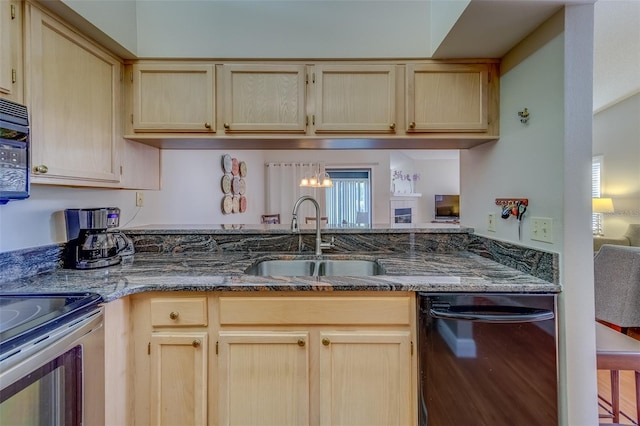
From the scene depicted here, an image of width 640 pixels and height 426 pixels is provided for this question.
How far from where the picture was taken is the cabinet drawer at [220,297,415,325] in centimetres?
124

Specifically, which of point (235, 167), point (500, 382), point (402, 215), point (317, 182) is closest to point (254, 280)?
point (500, 382)

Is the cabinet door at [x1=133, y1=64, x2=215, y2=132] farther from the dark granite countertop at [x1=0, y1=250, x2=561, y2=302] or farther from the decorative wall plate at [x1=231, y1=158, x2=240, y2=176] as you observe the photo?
the decorative wall plate at [x1=231, y1=158, x2=240, y2=176]

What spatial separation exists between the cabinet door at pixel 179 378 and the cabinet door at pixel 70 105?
2.78 feet

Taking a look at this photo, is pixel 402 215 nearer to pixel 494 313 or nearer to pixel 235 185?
pixel 235 185

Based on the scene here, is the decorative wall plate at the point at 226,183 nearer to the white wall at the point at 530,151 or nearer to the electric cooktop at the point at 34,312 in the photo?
the electric cooktop at the point at 34,312

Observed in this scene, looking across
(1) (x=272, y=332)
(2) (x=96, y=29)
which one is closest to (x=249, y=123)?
(2) (x=96, y=29)

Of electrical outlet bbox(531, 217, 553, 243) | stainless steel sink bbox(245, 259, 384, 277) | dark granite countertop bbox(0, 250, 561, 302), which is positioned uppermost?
electrical outlet bbox(531, 217, 553, 243)

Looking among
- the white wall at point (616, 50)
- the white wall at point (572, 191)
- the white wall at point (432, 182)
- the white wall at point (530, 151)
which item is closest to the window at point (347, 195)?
the white wall at point (432, 182)

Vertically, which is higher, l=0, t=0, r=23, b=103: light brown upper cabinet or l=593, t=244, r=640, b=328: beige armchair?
l=0, t=0, r=23, b=103: light brown upper cabinet

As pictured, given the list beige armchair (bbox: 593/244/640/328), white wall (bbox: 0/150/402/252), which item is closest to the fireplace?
white wall (bbox: 0/150/402/252)

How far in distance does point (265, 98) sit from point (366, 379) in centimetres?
145

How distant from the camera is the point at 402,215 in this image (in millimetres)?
7047

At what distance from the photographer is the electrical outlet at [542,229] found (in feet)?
4.10

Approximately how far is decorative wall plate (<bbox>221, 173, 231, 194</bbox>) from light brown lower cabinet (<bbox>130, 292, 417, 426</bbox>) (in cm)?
284
